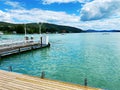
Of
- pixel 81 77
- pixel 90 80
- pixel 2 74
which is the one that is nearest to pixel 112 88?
pixel 90 80

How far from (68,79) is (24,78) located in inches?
199

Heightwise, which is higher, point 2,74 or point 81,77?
point 2,74

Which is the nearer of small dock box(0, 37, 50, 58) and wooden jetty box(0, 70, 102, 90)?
wooden jetty box(0, 70, 102, 90)

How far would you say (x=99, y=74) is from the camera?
1412 cm

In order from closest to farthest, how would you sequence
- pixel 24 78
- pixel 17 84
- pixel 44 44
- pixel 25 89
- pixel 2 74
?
pixel 25 89 < pixel 17 84 < pixel 24 78 < pixel 2 74 < pixel 44 44

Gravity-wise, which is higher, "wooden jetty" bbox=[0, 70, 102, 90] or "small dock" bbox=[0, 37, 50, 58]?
"wooden jetty" bbox=[0, 70, 102, 90]

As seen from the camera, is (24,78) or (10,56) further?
(10,56)

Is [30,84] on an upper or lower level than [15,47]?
upper

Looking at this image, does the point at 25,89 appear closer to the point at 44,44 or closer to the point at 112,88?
the point at 112,88

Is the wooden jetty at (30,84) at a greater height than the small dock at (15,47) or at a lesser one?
greater

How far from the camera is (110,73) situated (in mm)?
14578

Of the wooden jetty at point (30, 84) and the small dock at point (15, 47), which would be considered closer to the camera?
the wooden jetty at point (30, 84)

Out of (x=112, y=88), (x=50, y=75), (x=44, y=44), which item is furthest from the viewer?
(x=44, y=44)

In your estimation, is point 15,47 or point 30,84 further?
point 15,47
